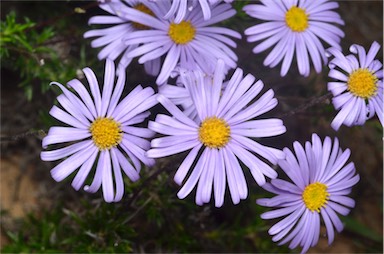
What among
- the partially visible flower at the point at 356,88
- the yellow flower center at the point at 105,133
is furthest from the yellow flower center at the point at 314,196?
the yellow flower center at the point at 105,133

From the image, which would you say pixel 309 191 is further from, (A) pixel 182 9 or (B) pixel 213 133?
(A) pixel 182 9

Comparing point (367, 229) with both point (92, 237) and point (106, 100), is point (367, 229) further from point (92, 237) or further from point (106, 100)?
point (106, 100)

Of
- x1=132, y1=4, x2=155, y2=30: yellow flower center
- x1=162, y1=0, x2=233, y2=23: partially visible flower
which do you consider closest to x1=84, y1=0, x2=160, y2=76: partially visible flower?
x1=132, y1=4, x2=155, y2=30: yellow flower center

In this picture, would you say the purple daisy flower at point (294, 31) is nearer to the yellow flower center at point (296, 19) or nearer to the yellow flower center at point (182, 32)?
the yellow flower center at point (296, 19)

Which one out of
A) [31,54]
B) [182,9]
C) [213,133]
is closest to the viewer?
[213,133]

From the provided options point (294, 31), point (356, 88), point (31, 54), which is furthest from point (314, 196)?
point (31, 54)

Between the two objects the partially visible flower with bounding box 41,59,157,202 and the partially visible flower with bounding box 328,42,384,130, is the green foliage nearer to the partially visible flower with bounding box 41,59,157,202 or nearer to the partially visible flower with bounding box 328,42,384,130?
the partially visible flower with bounding box 41,59,157,202

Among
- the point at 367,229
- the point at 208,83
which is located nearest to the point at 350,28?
the point at 367,229
